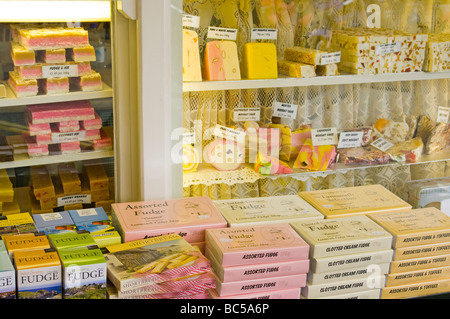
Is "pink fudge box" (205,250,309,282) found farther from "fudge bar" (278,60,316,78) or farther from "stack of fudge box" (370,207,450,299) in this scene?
"fudge bar" (278,60,316,78)

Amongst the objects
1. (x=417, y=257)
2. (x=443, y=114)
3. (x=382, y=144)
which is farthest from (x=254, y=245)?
(x=443, y=114)

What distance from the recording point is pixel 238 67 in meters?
2.26

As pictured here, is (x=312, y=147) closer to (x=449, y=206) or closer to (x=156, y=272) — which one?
(x=449, y=206)

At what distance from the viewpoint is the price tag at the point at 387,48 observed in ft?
7.88

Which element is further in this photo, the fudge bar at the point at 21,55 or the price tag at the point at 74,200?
the price tag at the point at 74,200

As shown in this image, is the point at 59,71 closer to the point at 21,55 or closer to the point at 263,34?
the point at 21,55

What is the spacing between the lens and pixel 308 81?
7.65ft

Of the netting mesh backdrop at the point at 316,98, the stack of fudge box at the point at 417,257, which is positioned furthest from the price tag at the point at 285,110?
the stack of fudge box at the point at 417,257

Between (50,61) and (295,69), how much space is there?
35.4 inches

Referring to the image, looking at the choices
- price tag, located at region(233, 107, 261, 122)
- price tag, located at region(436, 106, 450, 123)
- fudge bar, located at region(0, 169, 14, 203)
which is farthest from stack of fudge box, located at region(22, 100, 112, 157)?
price tag, located at region(436, 106, 450, 123)

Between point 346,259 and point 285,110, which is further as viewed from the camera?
point 285,110

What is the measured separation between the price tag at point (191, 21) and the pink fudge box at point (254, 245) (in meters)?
0.75

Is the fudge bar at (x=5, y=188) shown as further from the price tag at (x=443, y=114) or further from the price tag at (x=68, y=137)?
the price tag at (x=443, y=114)

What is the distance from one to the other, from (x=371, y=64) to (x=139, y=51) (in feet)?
3.18
